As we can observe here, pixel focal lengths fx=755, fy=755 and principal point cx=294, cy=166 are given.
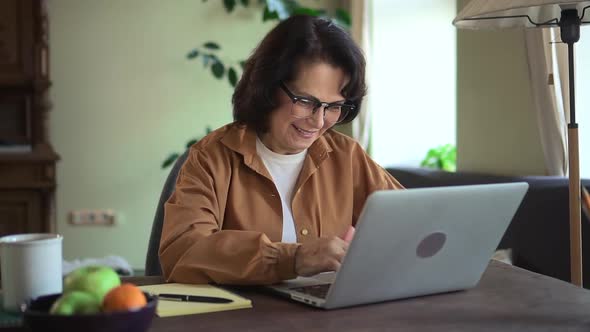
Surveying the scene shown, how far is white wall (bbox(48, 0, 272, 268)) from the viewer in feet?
15.5

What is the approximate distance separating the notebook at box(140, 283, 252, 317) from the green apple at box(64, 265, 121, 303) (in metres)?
0.23

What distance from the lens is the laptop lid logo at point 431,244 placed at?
3.99 ft

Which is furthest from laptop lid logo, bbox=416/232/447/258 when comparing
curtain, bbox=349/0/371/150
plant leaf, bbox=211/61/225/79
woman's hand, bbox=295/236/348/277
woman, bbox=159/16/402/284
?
plant leaf, bbox=211/61/225/79

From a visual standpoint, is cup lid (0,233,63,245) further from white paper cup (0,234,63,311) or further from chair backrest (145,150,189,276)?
chair backrest (145,150,189,276)

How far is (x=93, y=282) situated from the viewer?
3.04 ft

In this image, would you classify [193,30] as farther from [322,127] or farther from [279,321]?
[279,321]

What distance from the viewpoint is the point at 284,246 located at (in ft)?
4.56

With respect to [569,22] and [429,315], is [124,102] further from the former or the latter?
[429,315]

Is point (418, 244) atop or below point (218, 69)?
below

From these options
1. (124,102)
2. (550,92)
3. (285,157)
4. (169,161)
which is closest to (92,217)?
(169,161)

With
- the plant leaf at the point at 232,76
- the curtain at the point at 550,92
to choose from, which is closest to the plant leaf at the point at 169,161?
the plant leaf at the point at 232,76

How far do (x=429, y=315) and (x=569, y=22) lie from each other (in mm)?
982

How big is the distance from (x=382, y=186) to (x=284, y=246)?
1.73 feet

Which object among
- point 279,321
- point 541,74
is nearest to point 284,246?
point 279,321
